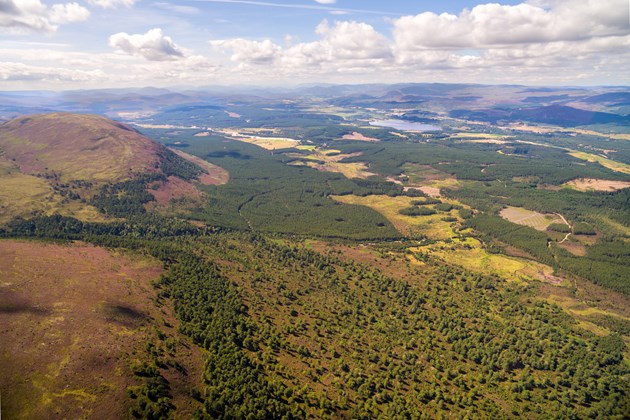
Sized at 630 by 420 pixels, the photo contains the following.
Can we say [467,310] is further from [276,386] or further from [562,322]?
[276,386]

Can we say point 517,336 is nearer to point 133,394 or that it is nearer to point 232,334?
point 232,334

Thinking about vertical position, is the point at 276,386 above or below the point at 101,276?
below

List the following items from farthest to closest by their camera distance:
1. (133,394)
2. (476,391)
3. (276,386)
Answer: (476,391)
(276,386)
(133,394)

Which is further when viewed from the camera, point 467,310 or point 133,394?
point 467,310

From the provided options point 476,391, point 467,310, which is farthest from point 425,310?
point 476,391

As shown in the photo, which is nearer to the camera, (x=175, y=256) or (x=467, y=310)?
(x=467, y=310)

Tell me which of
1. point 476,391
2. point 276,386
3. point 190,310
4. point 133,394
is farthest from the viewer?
point 190,310

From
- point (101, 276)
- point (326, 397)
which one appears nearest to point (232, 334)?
point (326, 397)

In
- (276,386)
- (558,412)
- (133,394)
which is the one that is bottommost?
(558,412)

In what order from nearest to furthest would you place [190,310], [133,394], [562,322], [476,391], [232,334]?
1. [133,394]
2. [476,391]
3. [232,334]
4. [190,310]
5. [562,322]
